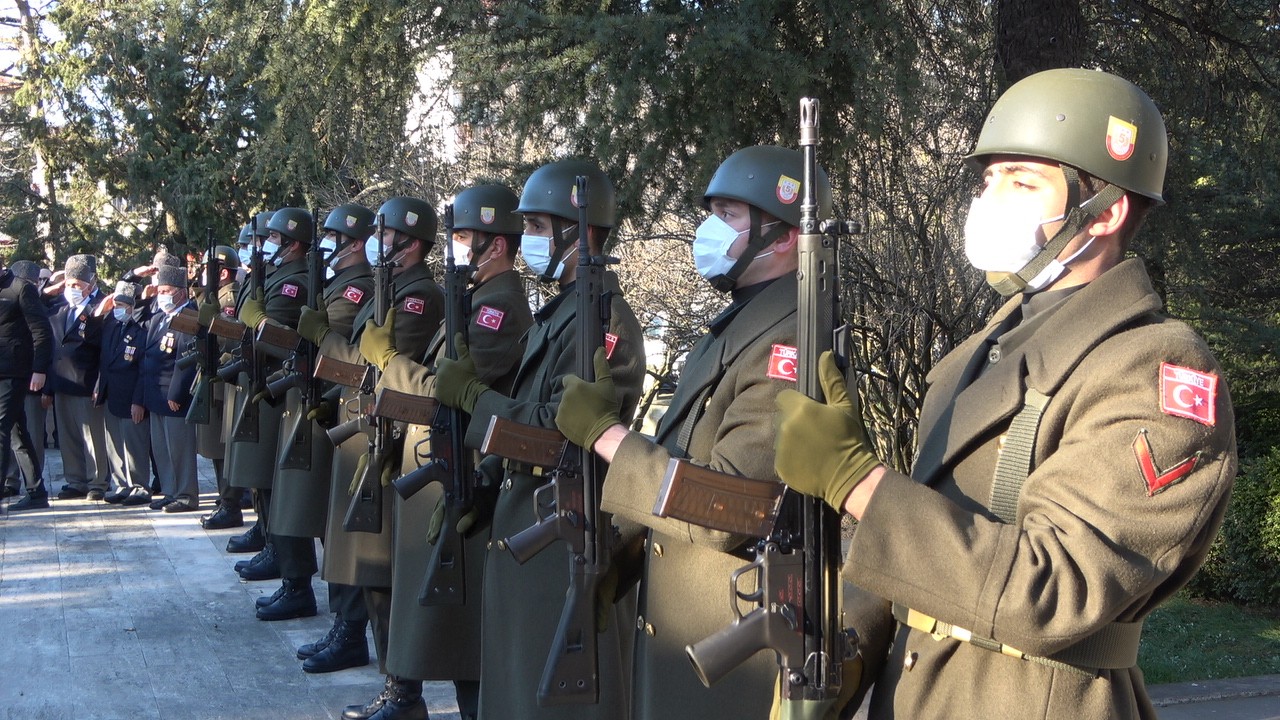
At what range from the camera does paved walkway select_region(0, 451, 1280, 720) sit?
19.5ft

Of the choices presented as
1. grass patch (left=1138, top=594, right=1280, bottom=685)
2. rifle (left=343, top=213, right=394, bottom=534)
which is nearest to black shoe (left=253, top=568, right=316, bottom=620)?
rifle (left=343, top=213, right=394, bottom=534)

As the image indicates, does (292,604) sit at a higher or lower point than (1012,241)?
lower

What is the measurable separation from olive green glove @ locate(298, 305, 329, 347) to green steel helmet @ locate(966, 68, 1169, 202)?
4773mm

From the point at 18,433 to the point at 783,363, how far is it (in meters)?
10.6

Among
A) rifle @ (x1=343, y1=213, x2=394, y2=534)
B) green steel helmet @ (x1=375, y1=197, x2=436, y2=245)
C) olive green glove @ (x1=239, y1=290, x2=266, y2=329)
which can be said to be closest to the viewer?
rifle @ (x1=343, y1=213, x2=394, y2=534)

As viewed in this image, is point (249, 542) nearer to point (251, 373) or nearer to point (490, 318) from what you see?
point (251, 373)

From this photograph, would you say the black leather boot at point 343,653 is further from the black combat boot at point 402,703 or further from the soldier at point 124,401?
the soldier at point 124,401

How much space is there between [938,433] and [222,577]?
747 centimetres

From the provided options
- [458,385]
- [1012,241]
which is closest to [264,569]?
[458,385]

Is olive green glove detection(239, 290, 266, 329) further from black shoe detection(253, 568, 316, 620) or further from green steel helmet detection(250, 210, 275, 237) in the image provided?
black shoe detection(253, 568, 316, 620)

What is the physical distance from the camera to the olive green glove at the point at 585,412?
3.44 m

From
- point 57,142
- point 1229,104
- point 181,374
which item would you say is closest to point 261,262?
point 181,374

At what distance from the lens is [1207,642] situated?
736cm

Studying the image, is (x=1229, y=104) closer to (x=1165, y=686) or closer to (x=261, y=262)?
(x=1165, y=686)
